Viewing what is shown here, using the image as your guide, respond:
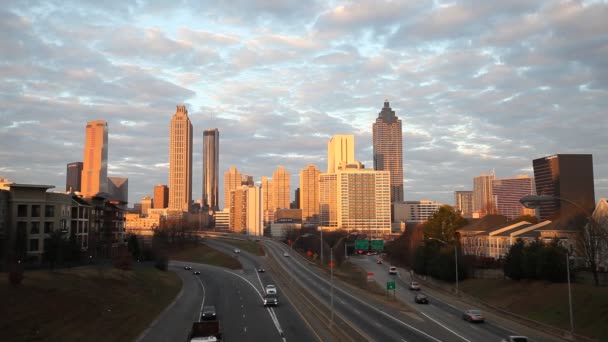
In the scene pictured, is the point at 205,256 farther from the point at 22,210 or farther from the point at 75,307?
the point at 75,307

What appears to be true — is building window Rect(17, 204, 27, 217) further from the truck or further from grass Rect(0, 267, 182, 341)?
the truck

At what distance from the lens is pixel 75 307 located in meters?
47.8

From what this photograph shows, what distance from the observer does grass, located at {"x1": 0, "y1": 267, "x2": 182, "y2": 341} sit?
1545 inches

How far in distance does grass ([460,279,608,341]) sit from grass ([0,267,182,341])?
35.6m

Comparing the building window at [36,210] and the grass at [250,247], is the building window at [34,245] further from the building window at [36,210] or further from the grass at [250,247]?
the grass at [250,247]

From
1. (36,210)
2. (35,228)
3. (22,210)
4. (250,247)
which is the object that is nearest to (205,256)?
(250,247)

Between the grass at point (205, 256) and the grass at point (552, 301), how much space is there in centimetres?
7387

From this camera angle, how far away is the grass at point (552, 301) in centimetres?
4376

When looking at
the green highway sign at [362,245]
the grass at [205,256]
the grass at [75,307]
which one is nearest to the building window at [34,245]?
the grass at [75,307]

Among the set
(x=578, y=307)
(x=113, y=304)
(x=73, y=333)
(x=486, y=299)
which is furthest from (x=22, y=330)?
(x=486, y=299)

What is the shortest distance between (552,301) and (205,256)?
11164cm

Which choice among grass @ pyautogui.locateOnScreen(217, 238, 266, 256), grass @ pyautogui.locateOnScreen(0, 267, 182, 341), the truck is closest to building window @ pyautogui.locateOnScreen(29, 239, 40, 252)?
grass @ pyautogui.locateOnScreen(0, 267, 182, 341)

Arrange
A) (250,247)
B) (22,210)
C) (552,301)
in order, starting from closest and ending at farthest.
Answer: (552,301), (22,210), (250,247)

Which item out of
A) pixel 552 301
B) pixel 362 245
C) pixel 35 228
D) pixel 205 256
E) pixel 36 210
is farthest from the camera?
pixel 205 256
